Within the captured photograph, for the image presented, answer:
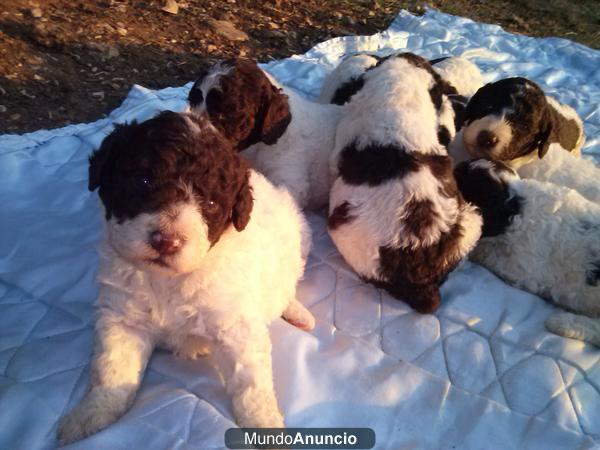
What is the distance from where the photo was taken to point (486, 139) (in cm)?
446

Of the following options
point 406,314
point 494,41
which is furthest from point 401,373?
point 494,41

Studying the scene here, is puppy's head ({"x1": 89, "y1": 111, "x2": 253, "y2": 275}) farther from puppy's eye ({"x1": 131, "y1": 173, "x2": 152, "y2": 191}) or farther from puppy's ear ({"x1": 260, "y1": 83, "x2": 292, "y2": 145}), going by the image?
puppy's ear ({"x1": 260, "y1": 83, "x2": 292, "y2": 145})

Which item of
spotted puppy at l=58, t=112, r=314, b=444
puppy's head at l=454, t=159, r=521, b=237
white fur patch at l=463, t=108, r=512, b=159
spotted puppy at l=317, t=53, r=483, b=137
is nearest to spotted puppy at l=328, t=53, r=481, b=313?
puppy's head at l=454, t=159, r=521, b=237

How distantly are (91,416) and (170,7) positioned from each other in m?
6.18

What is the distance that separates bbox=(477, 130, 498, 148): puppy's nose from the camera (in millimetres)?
4441

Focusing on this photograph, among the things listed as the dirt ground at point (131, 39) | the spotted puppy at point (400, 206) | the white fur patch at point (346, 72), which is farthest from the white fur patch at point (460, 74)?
the dirt ground at point (131, 39)

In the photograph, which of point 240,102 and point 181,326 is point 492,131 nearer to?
point 240,102

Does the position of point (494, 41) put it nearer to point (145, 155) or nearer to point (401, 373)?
point (401, 373)

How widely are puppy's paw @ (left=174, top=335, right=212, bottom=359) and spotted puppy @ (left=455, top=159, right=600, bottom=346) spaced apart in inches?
84.4

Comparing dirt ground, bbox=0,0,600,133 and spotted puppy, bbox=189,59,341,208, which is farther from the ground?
spotted puppy, bbox=189,59,341,208

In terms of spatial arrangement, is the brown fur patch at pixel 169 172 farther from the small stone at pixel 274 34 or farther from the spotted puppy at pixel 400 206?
the small stone at pixel 274 34

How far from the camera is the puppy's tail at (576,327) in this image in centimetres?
358

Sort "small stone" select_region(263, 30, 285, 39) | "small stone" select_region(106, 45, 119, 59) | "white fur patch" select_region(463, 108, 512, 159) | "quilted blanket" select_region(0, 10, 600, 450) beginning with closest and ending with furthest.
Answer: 1. "quilted blanket" select_region(0, 10, 600, 450)
2. "white fur patch" select_region(463, 108, 512, 159)
3. "small stone" select_region(106, 45, 119, 59)
4. "small stone" select_region(263, 30, 285, 39)

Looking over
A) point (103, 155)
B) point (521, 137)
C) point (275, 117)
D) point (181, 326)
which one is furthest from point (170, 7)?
point (181, 326)
